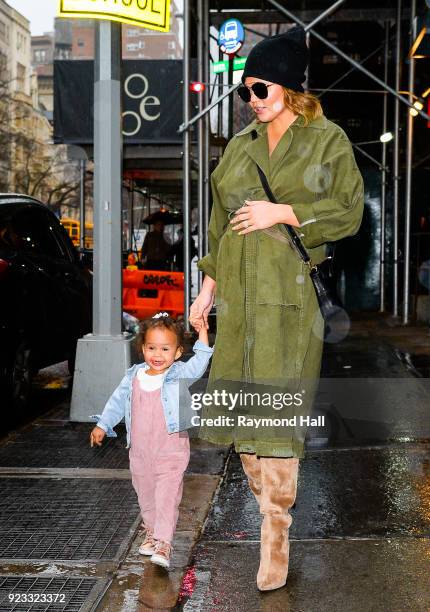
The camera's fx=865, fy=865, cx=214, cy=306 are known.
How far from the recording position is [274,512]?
3400mm

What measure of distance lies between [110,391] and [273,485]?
331cm

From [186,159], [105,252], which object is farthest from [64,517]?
[186,159]

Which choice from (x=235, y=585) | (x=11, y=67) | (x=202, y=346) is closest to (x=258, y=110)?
(x=202, y=346)

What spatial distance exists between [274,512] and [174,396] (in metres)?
0.66

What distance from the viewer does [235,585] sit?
11.5ft

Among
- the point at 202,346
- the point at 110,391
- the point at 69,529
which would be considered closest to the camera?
the point at 202,346

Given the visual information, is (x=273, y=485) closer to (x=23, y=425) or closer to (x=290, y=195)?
(x=290, y=195)

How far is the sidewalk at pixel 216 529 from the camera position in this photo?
342cm

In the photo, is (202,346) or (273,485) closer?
(273,485)

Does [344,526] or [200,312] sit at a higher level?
[200,312]

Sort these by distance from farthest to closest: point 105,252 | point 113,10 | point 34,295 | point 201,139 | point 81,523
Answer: point 201,139 → point 34,295 → point 105,252 → point 113,10 → point 81,523

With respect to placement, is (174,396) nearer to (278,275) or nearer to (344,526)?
(278,275)

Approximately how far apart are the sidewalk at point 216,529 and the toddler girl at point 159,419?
9.9 inches

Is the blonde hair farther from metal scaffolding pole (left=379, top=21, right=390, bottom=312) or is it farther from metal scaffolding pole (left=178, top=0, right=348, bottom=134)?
metal scaffolding pole (left=379, top=21, right=390, bottom=312)
